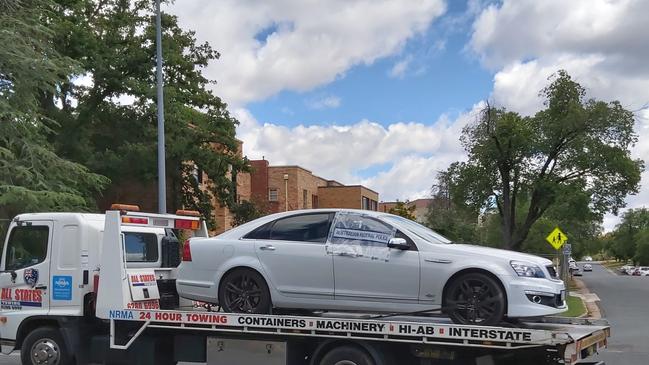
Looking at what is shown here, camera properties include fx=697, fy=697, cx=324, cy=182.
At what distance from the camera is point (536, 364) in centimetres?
706

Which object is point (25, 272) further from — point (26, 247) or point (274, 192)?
point (274, 192)

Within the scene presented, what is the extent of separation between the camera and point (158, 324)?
8672 mm

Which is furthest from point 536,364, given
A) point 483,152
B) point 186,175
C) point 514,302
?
point 483,152

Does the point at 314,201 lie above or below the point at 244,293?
above

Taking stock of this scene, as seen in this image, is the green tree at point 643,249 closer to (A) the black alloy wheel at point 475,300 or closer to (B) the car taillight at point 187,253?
(A) the black alloy wheel at point 475,300

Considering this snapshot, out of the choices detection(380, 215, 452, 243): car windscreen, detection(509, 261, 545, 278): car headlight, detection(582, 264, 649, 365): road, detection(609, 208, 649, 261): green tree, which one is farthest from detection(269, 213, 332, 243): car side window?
detection(609, 208, 649, 261): green tree

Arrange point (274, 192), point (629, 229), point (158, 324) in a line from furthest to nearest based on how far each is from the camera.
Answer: point (629, 229) < point (274, 192) < point (158, 324)

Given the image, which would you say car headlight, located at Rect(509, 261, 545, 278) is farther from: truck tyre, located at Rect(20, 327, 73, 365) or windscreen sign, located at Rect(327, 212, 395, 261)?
truck tyre, located at Rect(20, 327, 73, 365)

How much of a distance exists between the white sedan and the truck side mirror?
153 cm

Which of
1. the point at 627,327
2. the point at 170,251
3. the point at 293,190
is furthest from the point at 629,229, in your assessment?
the point at 170,251

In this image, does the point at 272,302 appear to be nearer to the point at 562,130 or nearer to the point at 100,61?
the point at 100,61

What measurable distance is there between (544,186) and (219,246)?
31557 millimetres

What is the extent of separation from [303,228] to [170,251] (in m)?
2.88

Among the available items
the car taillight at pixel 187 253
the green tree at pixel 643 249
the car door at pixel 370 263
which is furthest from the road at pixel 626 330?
the green tree at pixel 643 249
